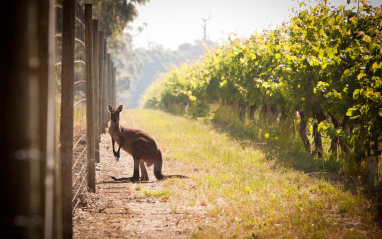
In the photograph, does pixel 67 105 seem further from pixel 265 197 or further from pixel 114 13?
pixel 114 13

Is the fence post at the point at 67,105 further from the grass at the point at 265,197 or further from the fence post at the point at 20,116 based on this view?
the fence post at the point at 20,116

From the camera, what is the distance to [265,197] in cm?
489

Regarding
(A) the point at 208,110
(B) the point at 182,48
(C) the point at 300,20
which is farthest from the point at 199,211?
(B) the point at 182,48

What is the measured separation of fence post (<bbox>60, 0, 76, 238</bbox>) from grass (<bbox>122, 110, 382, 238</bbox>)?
1519mm

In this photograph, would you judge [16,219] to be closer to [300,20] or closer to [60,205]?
[60,205]

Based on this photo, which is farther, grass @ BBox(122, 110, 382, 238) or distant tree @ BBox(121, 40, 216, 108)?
distant tree @ BBox(121, 40, 216, 108)

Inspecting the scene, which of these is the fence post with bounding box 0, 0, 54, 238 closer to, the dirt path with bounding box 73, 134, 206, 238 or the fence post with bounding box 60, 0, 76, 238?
the fence post with bounding box 60, 0, 76, 238

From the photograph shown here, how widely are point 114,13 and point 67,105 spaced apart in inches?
865

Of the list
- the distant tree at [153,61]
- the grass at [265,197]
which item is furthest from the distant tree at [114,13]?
the distant tree at [153,61]

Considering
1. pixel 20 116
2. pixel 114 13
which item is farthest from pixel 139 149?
pixel 114 13

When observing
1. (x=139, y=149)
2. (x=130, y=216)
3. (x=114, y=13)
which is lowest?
(x=130, y=216)

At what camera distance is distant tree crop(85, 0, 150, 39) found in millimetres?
22811

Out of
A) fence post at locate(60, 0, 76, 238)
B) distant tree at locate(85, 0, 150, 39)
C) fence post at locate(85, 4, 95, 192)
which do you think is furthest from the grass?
distant tree at locate(85, 0, 150, 39)

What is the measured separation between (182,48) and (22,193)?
129 meters
